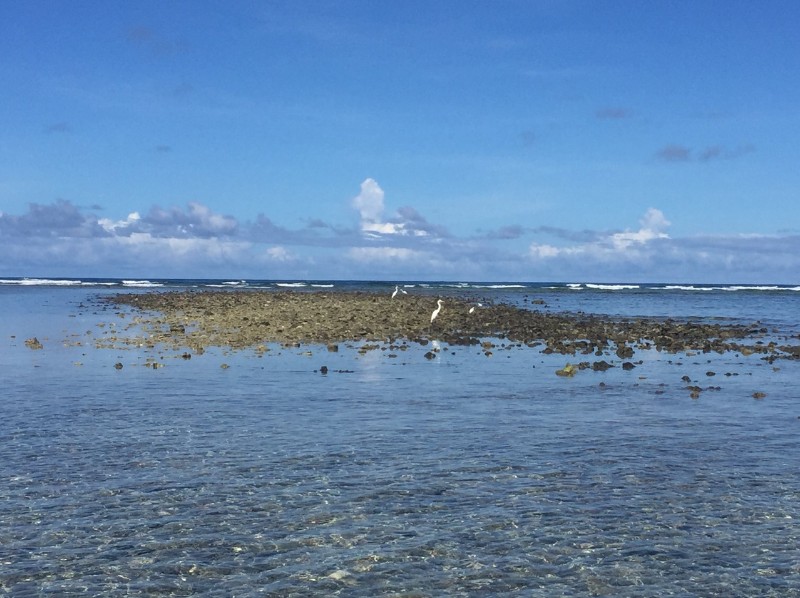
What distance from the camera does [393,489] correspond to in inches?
529

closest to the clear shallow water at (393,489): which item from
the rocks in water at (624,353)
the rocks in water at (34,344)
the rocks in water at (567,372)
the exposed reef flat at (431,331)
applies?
the rocks in water at (567,372)

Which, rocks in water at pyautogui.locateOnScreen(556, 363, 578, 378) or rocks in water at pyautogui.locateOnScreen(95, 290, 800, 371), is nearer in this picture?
rocks in water at pyautogui.locateOnScreen(556, 363, 578, 378)

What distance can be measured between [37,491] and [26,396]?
33.7 ft

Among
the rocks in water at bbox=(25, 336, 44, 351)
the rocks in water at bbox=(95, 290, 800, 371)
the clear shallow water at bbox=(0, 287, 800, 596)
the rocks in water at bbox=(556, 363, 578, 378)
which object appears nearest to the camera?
the clear shallow water at bbox=(0, 287, 800, 596)

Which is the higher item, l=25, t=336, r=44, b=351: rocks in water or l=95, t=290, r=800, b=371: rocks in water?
l=95, t=290, r=800, b=371: rocks in water

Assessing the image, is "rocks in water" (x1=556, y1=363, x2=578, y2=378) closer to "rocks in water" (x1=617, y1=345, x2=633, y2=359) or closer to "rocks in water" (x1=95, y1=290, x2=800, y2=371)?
"rocks in water" (x1=95, y1=290, x2=800, y2=371)

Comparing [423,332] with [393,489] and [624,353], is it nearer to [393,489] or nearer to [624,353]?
[624,353]

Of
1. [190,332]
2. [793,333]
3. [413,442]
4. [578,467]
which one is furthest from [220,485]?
[793,333]

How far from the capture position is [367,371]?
2861 cm

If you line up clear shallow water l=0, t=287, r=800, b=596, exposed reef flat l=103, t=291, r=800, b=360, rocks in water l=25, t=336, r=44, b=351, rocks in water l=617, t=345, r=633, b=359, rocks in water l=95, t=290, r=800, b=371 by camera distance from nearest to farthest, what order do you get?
1. clear shallow water l=0, t=287, r=800, b=596
2. rocks in water l=617, t=345, r=633, b=359
3. rocks in water l=25, t=336, r=44, b=351
4. rocks in water l=95, t=290, r=800, b=371
5. exposed reef flat l=103, t=291, r=800, b=360

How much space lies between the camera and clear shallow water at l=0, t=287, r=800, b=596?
9.98 metres

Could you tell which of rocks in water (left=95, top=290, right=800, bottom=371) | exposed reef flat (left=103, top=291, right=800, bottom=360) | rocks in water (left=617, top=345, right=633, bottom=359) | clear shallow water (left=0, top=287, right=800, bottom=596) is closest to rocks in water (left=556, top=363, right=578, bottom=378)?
rocks in water (left=95, top=290, right=800, bottom=371)

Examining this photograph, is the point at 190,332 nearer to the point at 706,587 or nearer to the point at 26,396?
the point at 26,396

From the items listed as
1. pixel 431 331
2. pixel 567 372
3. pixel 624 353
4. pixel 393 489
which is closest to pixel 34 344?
pixel 431 331
